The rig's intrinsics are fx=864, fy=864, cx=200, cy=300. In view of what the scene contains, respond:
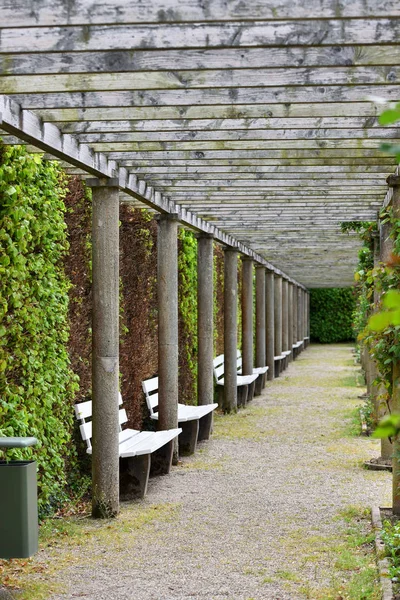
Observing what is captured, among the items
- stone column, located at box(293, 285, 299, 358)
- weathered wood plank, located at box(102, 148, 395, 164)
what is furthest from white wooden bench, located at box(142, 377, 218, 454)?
stone column, located at box(293, 285, 299, 358)

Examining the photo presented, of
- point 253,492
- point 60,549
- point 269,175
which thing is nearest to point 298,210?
point 269,175

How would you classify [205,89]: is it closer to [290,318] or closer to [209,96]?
[209,96]

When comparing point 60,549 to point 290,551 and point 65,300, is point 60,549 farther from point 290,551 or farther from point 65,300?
point 65,300

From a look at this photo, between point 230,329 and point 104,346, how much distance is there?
7410 mm

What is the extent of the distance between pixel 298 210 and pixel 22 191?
4511mm

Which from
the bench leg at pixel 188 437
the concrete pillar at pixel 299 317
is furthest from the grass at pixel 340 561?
the concrete pillar at pixel 299 317

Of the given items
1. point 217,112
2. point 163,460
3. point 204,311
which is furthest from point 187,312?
point 217,112

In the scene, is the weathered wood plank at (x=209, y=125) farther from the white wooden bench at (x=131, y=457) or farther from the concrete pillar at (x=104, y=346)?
the white wooden bench at (x=131, y=457)

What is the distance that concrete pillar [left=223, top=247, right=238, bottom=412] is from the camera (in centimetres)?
1412

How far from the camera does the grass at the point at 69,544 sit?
17.1 feet

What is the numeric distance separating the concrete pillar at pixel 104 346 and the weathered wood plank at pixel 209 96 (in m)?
1.77

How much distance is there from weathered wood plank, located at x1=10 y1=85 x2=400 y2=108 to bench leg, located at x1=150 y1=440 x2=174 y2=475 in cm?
474

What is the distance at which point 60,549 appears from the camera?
604 cm

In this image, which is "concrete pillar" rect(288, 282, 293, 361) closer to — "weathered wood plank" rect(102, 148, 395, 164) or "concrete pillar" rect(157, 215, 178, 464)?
"concrete pillar" rect(157, 215, 178, 464)
